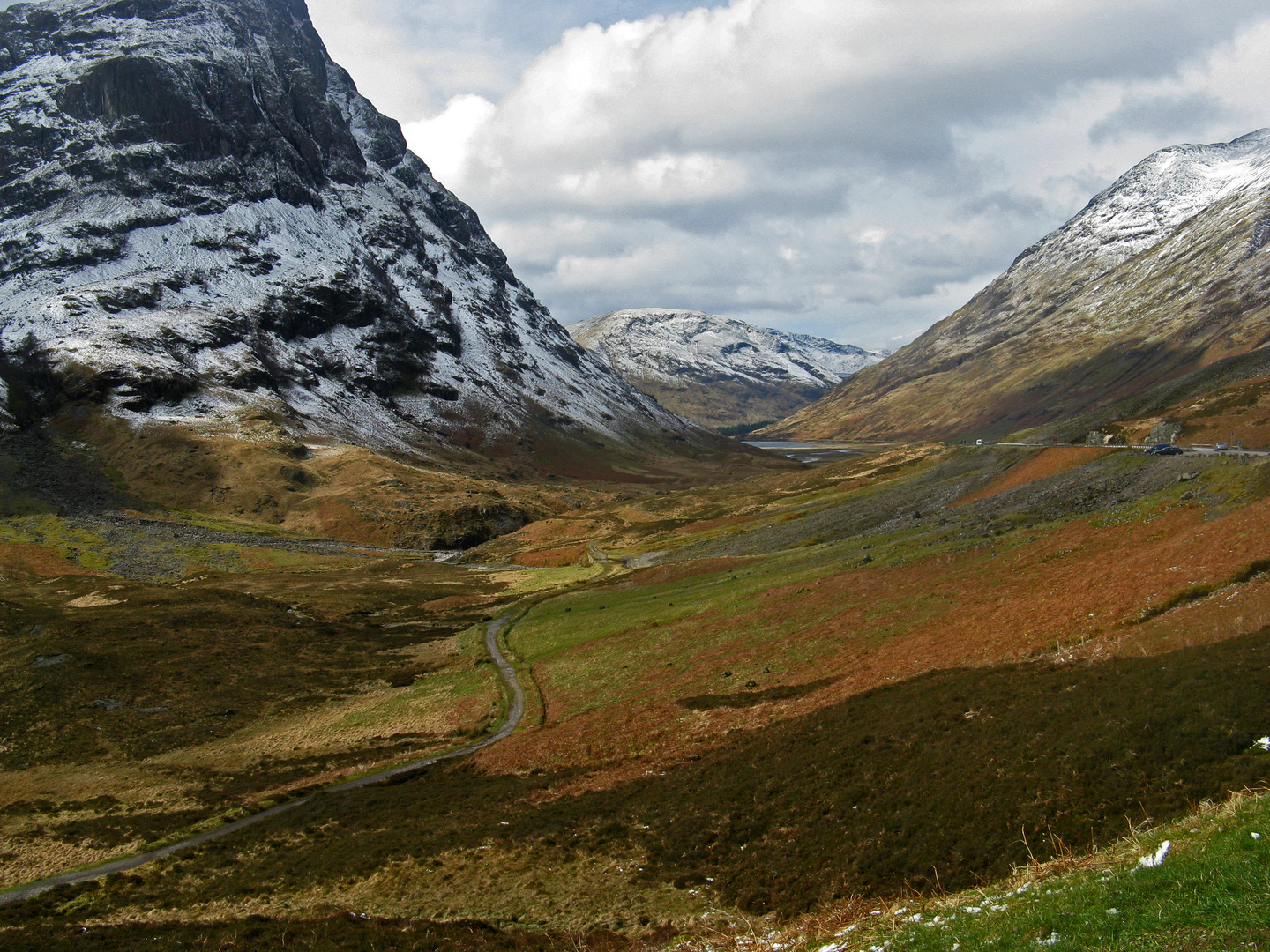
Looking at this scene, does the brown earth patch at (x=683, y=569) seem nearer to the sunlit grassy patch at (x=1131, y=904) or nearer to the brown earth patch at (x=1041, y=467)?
the brown earth patch at (x=1041, y=467)

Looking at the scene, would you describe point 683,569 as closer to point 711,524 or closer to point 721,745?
point 711,524

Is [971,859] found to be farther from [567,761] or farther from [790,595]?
[790,595]

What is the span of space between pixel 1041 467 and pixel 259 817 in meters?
86.6

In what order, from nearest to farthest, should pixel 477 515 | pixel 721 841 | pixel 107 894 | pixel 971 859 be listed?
pixel 971 859 < pixel 721 841 < pixel 107 894 < pixel 477 515

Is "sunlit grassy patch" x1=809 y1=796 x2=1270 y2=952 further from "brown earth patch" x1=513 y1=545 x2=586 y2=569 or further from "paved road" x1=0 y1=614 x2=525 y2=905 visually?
"brown earth patch" x1=513 y1=545 x2=586 y2=569

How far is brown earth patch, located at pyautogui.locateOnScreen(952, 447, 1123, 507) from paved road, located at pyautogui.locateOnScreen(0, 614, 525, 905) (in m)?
59.4

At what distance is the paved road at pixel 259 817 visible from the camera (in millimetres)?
32000

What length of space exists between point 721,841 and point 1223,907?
1739cm

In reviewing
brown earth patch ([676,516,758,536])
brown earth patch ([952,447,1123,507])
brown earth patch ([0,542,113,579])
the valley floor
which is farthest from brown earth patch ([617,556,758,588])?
brown earth patch ([0,542,113,579])

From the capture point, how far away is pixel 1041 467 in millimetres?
86250

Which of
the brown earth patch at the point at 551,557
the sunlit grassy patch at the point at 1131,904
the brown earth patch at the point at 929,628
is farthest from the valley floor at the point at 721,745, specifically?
the brown earth patch at the point at 551,557

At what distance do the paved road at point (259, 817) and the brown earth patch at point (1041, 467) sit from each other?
59.4m

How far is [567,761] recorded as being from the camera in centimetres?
4000

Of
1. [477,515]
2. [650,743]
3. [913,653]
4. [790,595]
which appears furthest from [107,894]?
[477,515]
